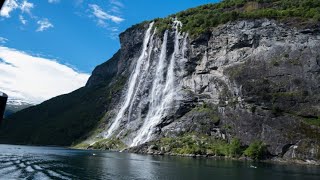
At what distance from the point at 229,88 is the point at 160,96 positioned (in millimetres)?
31943

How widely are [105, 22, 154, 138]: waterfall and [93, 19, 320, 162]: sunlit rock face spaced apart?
73 centimetres

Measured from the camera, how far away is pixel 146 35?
640 feet

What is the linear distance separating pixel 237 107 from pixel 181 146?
21949 millimetres

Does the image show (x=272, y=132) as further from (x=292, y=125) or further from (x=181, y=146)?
(x=181, y=146)

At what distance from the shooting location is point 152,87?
544ft

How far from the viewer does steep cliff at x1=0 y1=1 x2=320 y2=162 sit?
11929 centimetres

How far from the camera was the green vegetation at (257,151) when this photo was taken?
112 metres

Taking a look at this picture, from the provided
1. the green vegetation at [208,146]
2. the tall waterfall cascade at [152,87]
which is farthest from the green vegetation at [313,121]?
the tall waterfall cascade at [152,87]

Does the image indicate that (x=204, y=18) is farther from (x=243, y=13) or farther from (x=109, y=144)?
(x=109, y=144)

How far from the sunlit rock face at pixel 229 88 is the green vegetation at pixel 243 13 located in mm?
4026

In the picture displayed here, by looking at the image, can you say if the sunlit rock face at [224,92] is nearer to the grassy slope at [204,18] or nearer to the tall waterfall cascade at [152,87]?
the tall waterfall cascade at [152,87]

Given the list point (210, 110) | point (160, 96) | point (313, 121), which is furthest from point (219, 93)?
point (313, 121)

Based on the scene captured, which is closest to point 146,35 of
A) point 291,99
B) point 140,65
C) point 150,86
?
point 140,65

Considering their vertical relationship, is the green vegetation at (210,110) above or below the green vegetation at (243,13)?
below
